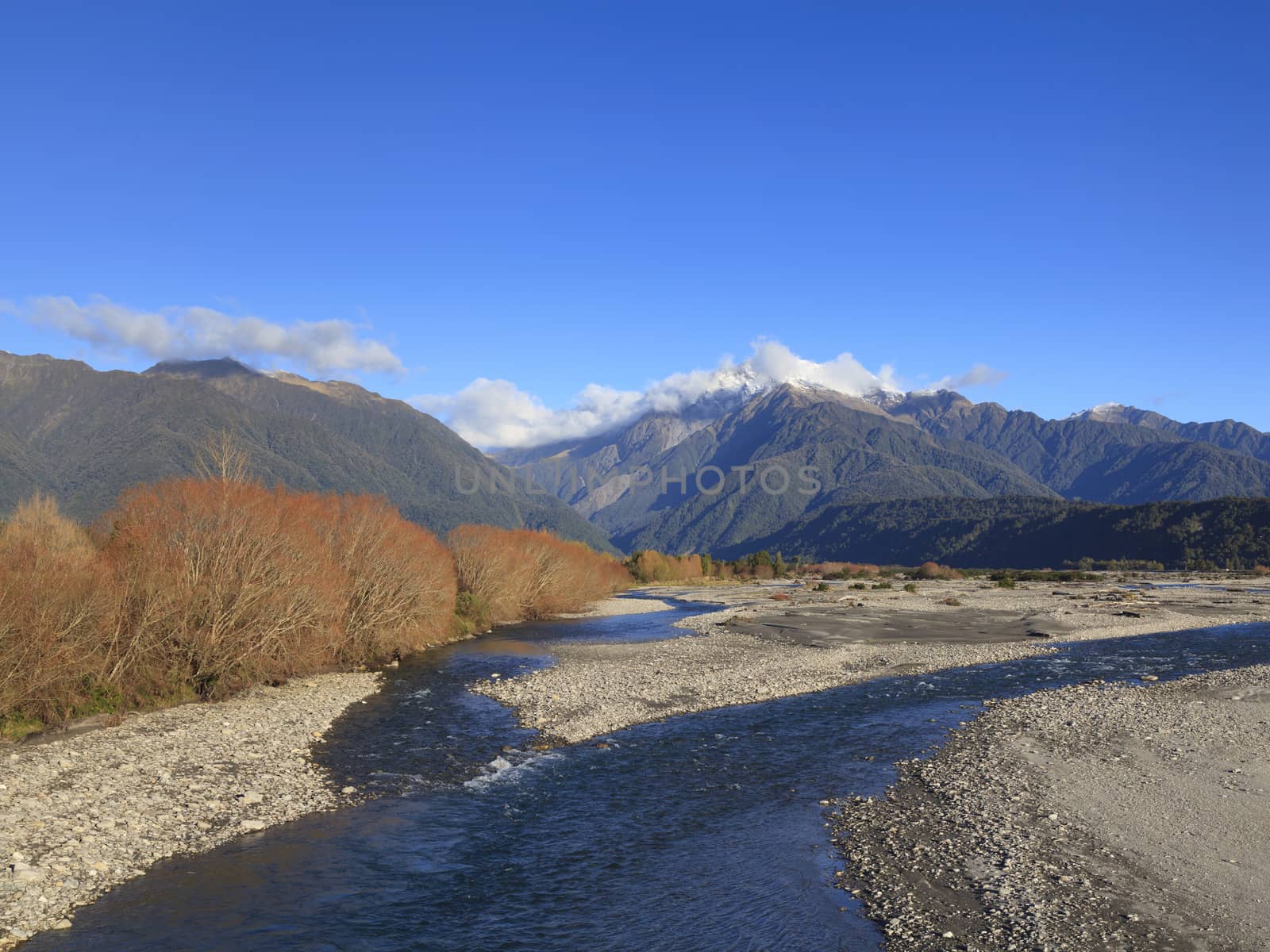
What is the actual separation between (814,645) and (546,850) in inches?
1499

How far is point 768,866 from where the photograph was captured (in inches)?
695

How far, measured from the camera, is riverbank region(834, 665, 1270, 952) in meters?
14.4

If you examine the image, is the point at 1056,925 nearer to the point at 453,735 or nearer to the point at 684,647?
the point at 453,735

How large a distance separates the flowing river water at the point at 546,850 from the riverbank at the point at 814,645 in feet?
9.87

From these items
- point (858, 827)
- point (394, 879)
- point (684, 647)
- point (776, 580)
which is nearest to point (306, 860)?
point (394, 879)

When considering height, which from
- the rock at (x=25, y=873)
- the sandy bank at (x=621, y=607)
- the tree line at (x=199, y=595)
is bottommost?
the sandy bank at (x=621, y=607)

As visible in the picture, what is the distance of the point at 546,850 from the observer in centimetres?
1881

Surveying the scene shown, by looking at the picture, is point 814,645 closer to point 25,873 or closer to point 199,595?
point 199,595

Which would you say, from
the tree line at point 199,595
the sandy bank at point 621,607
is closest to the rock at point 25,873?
the tree line at point 199,595

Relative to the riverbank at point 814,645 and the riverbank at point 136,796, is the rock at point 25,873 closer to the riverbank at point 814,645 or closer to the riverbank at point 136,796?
the riverbank at point 136,796

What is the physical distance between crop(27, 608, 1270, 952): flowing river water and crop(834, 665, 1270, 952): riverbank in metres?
1.34

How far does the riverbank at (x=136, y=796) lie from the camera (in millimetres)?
16109

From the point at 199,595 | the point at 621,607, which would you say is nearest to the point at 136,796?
the point at 199,595

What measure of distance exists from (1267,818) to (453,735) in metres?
23.8
